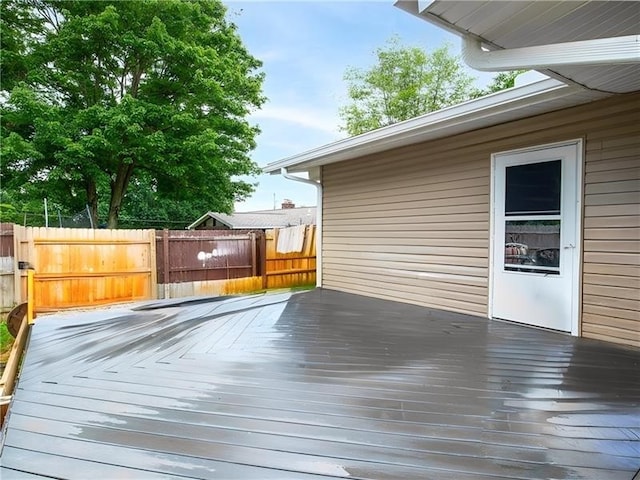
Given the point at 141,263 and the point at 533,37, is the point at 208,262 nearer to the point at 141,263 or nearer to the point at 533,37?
the point at 141,263

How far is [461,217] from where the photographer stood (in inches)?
187

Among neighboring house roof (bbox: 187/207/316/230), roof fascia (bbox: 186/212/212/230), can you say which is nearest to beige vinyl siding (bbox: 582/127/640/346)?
neighboring house roof (bbox: 187/207/316/230)

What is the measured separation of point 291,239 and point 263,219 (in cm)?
1216

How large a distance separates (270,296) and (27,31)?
10950 mm

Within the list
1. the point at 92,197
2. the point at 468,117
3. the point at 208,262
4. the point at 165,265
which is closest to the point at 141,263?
the point at 165,265

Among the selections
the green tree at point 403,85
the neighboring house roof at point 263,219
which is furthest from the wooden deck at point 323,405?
the green tree at point 403,85

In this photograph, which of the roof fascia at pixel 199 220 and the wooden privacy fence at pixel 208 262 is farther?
the roof fascia at pixel 199 220

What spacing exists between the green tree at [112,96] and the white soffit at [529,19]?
10.0 meters

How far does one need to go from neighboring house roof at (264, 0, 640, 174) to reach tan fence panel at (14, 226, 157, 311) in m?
5.27

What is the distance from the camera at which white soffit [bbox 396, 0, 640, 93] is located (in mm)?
2037

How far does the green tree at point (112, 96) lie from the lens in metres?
10.4

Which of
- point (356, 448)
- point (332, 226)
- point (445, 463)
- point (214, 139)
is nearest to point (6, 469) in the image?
point (356, 448)

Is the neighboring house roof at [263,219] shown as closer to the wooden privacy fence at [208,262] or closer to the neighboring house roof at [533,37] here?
the wooden privacy fence at [208,262]

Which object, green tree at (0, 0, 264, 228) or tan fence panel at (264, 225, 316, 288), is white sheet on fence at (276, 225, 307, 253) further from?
green tree at (0, 0, 264, 228)
